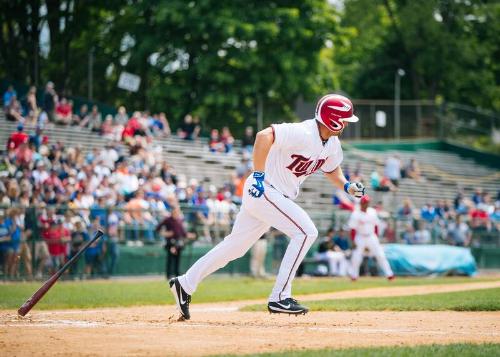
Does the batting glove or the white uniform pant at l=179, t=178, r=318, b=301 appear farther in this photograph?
the batting glove

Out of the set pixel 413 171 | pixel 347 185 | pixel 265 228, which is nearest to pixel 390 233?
pixel 413 171

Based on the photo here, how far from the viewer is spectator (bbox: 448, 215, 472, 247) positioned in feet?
101

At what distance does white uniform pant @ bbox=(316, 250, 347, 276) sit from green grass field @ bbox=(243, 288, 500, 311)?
10347 millimetres

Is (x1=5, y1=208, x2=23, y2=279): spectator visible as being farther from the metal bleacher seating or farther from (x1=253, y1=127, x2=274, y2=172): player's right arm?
(x1=253, y1=127, x2=274, y2=172): player's right arm

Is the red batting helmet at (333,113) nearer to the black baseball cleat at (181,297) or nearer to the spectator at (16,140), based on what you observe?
the black baseball cleat at (181,297)

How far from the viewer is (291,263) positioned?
1090 cm

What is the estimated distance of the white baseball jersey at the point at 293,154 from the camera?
10789mm

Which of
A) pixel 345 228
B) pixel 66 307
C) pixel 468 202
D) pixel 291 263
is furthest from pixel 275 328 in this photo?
pixel 468 202

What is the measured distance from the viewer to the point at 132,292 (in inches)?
709

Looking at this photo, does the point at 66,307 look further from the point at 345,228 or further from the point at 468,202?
the point at 468,202

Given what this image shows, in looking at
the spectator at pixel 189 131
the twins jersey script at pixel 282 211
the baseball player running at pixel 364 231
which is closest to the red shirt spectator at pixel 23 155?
the baseball player running at pixel 364 231

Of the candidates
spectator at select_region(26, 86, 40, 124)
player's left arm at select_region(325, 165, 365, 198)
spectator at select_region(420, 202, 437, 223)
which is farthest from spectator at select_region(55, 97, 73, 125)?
player's left arm at select_region(325, 165, 365, 198)

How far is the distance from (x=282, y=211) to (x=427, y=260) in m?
18.0

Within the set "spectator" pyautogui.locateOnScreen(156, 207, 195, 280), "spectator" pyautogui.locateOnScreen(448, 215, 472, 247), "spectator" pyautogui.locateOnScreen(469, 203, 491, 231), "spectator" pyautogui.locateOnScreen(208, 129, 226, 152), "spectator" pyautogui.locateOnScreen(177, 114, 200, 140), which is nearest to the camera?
"spectator" pyautogui.locateOnScreen(156, 207, 195, 280)
